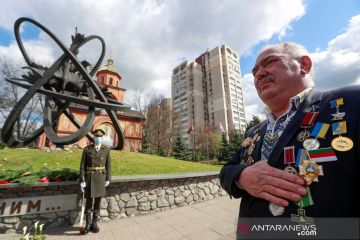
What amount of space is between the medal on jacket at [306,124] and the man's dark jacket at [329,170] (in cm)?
2

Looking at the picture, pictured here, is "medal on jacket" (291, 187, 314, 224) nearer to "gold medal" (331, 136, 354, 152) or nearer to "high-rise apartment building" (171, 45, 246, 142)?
"gold medal" (331, 136, 354, 152)

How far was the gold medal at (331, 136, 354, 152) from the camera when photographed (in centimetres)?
93

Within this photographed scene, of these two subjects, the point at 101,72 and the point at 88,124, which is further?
the point at 101,72

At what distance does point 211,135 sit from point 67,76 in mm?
38574

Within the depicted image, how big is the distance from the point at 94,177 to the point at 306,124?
5.25 m

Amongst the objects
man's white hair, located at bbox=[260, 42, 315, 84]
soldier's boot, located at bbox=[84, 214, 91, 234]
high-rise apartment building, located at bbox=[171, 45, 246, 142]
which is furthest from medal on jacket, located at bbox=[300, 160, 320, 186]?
high-rise apartment building, located at bbox=[171, 45, 246, 142]

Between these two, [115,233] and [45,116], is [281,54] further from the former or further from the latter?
[45,116]

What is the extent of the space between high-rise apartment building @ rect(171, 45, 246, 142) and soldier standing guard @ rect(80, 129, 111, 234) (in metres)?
64.4

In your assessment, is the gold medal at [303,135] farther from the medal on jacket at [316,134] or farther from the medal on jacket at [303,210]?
the medal on jacket at [303,210]

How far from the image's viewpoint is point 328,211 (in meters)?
0.88

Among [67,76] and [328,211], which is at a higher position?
[67,76]

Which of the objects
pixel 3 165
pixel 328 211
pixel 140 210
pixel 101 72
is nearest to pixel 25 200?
pixel 140 210

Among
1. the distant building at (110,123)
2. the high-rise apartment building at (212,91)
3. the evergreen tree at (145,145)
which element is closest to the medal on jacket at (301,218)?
the distant building at (110,123)

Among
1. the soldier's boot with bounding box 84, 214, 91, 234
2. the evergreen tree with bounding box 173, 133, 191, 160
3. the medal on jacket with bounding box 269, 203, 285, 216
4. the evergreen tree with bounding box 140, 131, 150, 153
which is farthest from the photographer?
the evergreen tree with bounding box 140, 131, 150, 153
